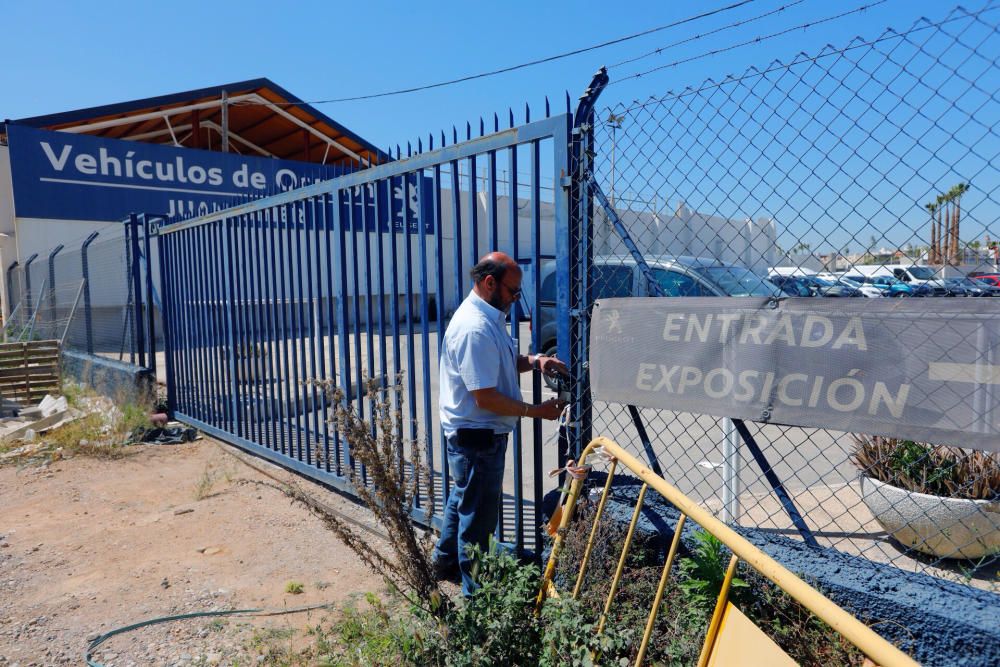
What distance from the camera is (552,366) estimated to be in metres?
3.44

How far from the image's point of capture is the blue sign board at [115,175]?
18.0 metres

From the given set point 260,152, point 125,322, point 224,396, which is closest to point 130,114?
point 260,152

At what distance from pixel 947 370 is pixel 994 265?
0.37 m

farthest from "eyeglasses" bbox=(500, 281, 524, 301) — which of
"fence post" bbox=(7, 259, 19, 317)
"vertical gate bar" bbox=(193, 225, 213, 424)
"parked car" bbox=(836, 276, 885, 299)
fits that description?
"fence post" bbox=(7, 259, 19, 317)

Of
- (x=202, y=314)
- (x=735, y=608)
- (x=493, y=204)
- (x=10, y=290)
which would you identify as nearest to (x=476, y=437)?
(x=493, y=204)

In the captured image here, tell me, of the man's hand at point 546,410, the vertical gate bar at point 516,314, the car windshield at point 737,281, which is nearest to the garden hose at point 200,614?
the vertical gate bar at point 516,314

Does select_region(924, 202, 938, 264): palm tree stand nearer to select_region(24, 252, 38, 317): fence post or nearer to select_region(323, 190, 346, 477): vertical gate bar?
select_region(323, 190, 346, 477): vertical gate bar

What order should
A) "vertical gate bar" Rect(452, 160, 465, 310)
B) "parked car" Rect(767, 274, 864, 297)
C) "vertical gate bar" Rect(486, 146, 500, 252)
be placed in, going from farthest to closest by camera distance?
"vertical gate bar" Rect(452, 160, 465, 310)
"vertical gate bar" Rect(486, 146, 500, 252)
"parked car" Rect(767, 274, 864, 297)

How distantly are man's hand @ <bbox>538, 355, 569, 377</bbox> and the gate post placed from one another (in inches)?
3.2

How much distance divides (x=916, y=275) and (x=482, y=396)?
183cm

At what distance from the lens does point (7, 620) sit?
3744 millimetres

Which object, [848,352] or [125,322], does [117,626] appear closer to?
[848,352]

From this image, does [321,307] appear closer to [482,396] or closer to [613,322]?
[482,396]

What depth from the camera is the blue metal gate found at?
378 centimetres
